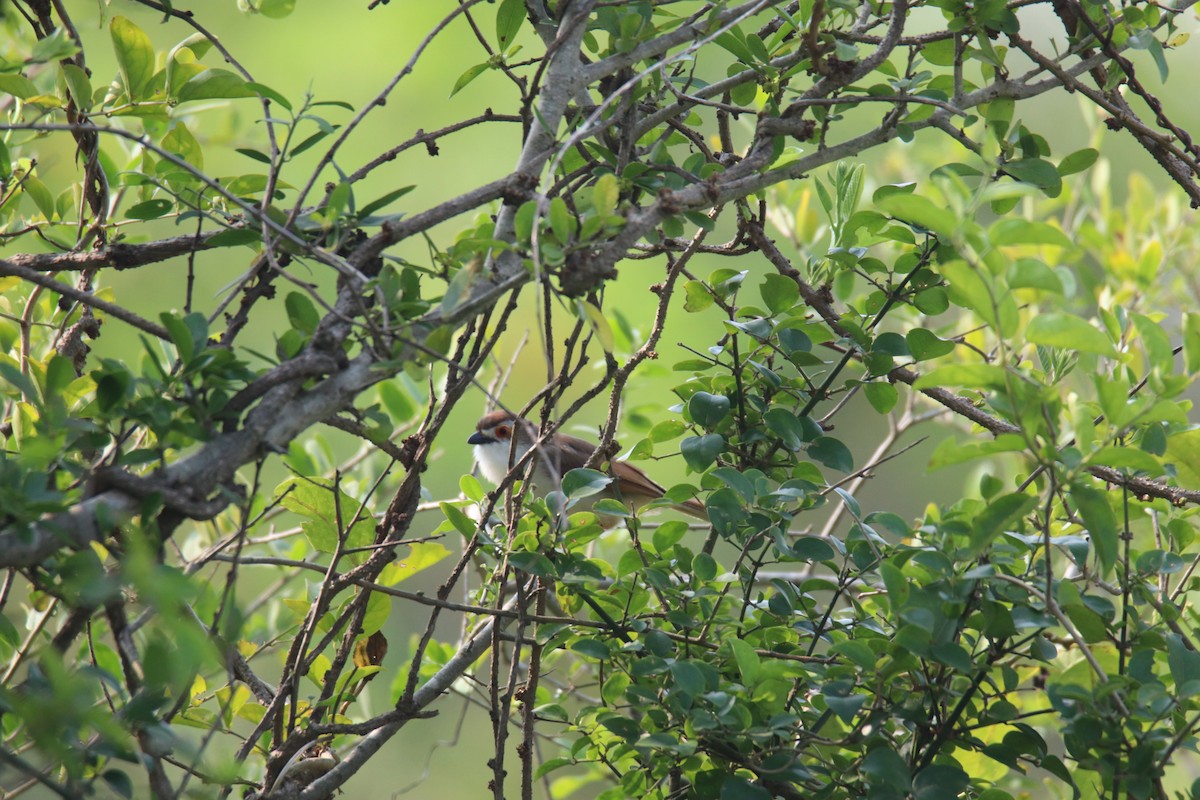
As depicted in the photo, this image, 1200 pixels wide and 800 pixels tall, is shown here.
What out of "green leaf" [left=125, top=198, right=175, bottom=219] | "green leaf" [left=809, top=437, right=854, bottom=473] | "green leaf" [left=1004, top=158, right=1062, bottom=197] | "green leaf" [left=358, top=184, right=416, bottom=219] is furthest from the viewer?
"green leaf" [left=809, top=437, right=854, bottom=473]

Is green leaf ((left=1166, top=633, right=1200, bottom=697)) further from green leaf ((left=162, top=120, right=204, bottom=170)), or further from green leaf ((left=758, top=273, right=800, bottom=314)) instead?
green leaf ((left=162, top=120, right=204, bottom=170))

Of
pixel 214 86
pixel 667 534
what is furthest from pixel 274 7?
pixel 667 534

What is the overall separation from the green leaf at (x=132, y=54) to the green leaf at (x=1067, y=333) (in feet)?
5.83

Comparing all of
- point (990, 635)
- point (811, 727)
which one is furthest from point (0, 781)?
point (990, 635)

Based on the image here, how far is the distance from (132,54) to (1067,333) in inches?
73.4

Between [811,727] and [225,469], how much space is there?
126 cm

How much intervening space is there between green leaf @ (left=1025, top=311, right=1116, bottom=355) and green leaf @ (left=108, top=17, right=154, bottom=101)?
178 centimetres

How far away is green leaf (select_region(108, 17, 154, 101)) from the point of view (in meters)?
2.03

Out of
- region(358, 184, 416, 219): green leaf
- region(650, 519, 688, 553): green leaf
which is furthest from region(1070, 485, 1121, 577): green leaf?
region(358, 184, 416, 219): green leaf

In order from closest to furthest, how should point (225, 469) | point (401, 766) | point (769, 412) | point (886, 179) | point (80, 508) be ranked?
point (80, 508) → point (225, 469) → point (769, 412) → point (886, 179) → point (401, 766)

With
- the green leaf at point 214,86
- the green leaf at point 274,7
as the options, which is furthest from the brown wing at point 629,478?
the green leaf at point 214,86

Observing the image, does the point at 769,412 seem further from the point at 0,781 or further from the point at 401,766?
the point at 401,766

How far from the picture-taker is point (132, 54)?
2.04 metres

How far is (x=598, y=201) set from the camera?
5.32ft
